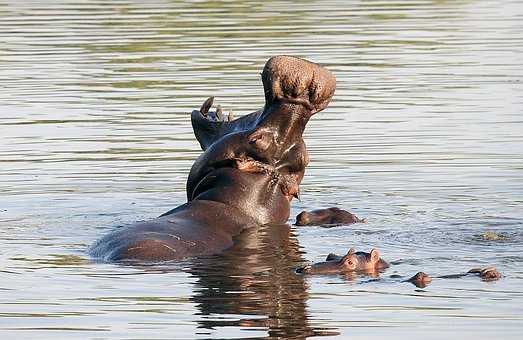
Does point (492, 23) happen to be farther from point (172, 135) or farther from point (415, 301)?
point (415, 301)

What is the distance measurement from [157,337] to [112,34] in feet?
64.6

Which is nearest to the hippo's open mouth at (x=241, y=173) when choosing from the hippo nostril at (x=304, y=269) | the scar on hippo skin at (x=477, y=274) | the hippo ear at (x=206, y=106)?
the hippo ear at (x=206, y=106)

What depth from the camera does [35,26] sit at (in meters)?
28.8

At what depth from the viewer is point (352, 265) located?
9656mm

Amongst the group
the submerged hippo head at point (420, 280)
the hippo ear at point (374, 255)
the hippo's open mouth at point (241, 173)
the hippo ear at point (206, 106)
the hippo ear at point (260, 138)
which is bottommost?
the submerged hippo head at point (420, 280)

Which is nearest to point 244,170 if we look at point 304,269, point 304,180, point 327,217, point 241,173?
point 241,173

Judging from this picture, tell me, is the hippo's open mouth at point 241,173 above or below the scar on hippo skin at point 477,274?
above

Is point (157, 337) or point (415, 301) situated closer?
point (157, 337)

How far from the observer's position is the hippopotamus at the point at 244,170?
10484 millimetres

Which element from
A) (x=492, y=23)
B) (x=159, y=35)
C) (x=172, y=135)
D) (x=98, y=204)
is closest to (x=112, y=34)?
(x=159, y=35)

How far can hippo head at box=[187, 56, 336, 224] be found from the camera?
1098cm

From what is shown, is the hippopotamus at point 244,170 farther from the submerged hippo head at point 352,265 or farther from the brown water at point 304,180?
the submerged hippo head at point 352,265

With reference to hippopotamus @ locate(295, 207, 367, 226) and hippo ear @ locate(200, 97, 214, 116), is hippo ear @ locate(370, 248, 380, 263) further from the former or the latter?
hippo ear @ locate(200, 97, 214, 116)

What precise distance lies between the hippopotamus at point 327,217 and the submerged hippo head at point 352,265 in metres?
1.96
